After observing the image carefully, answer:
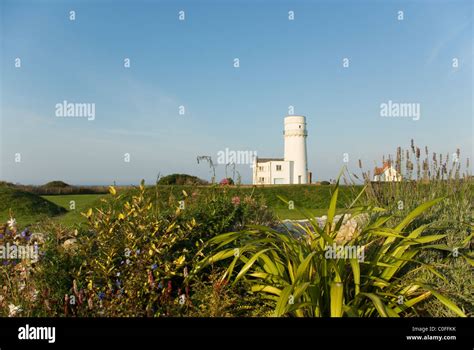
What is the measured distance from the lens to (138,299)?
3730 millimetres

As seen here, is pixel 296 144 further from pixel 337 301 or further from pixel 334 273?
pixel 337 301

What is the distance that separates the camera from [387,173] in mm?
6211

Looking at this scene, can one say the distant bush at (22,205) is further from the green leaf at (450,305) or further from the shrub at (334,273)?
the green leaf at (450,305)

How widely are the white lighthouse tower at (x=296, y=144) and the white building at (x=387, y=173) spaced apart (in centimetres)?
2062

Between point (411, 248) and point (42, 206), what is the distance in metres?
13.4

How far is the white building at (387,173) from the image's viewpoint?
6.13m

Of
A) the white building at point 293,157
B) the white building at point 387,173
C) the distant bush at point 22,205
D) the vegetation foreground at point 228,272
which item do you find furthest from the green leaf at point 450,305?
the white building at point 293,157

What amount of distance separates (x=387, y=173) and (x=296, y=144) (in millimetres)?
21208

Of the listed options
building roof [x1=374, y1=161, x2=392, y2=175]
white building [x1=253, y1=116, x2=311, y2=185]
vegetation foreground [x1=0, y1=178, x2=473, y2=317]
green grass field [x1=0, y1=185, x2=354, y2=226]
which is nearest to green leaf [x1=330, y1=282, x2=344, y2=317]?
vegetation foreground [x1=0, y1=178, x2=473, y2=317]

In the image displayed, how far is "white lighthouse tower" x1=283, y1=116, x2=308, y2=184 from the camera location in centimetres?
2719

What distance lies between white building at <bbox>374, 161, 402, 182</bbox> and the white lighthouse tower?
20622 mm

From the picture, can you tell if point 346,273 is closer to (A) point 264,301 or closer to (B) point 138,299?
(A) point 264,301
